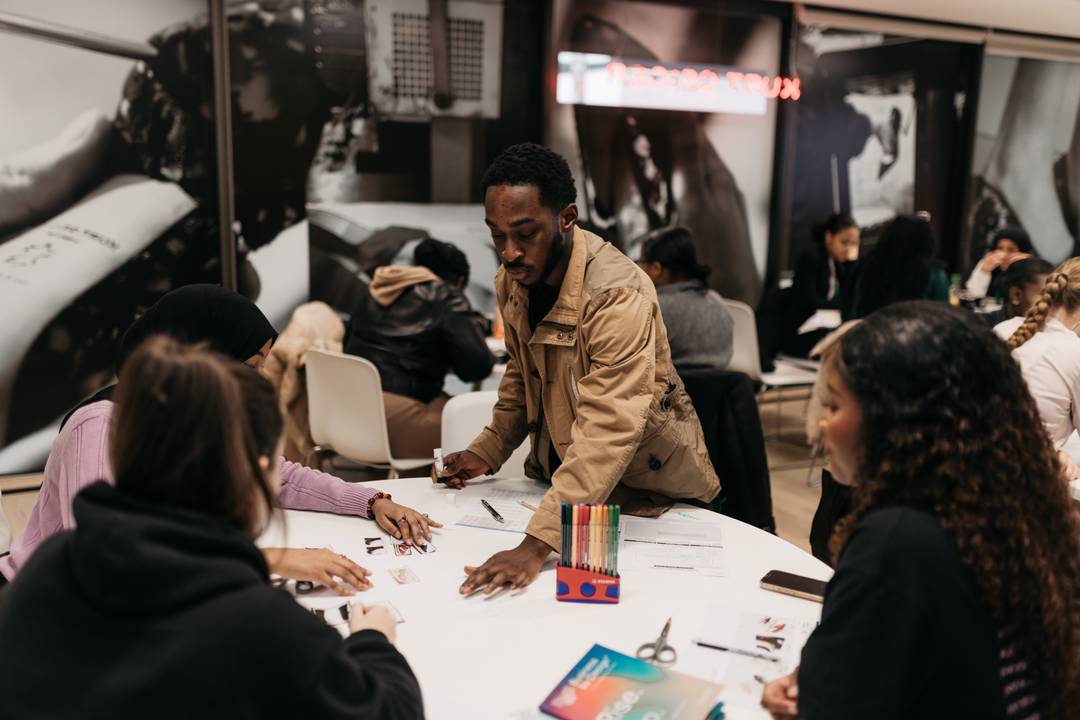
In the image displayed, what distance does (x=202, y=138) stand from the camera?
183 inches

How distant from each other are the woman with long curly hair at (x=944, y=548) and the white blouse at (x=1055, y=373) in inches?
62.3

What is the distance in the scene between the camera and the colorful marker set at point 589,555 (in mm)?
1584

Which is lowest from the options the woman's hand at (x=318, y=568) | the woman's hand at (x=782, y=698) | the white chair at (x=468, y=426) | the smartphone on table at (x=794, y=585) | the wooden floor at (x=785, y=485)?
the wooden floor at (x=785, y=485)

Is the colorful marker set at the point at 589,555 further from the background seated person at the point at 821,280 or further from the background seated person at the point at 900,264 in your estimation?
the background seated person at the point at 821,280

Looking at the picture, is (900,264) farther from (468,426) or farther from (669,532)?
(669,532)

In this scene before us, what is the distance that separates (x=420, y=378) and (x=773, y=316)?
8.47 ft

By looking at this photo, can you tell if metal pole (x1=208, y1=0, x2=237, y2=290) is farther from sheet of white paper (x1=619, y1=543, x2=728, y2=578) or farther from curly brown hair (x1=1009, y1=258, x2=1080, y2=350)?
curly brown hair (x1=1009, y1=258, x2=1080, y2=350)

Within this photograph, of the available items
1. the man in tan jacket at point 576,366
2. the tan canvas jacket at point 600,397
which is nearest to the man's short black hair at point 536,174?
the man in tan jacket at point 576,366

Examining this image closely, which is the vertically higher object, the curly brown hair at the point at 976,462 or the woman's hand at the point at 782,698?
the curly brown hair at the point at 976,462

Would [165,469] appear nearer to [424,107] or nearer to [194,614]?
[194,614]

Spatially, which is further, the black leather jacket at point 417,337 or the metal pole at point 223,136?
the metal pole at point 223,136

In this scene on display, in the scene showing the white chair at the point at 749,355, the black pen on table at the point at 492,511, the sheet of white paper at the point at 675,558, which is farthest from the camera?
the white chair at the point at 749,355

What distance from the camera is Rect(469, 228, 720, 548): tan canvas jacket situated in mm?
1760

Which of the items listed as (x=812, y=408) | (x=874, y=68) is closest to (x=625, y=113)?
(x=874, y=68)
